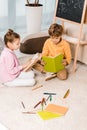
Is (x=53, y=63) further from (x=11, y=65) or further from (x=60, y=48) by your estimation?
(x=11, y=65)

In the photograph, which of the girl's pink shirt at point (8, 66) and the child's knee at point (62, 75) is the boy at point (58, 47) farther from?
the girl's pink shirt at point (8, 66)

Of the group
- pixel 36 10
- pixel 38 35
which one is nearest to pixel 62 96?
pixel 38 35

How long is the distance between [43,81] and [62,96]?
356 millimetres

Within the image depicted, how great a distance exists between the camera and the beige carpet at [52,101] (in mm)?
1983

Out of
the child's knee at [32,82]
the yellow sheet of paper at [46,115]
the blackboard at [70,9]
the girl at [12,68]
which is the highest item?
the blackboard at [70,9]

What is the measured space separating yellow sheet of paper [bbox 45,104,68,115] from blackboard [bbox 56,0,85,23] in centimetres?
109

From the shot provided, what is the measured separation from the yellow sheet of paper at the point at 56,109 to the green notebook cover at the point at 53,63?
51 cm

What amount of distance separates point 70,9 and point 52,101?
3.87 feet

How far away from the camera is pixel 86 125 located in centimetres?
199

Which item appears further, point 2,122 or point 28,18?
point 28,18

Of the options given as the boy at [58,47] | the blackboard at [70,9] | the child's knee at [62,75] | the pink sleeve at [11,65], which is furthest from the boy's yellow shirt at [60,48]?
the pink sleeve at [11,65]

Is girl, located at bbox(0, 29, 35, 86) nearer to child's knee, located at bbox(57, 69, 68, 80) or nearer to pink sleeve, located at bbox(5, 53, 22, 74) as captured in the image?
pink sleeve, located at bbox(5, 53, 22, 74)

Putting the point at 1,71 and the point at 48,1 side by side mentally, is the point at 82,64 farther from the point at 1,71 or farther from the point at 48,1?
the point at 48,1

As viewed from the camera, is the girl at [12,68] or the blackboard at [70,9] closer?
the girl at [12,68]
